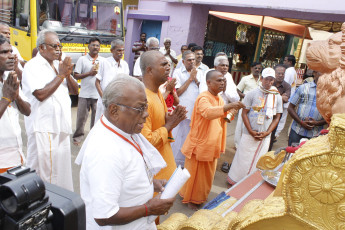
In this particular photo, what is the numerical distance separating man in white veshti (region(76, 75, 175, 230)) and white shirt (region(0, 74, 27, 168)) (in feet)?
3.57

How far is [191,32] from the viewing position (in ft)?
27.4

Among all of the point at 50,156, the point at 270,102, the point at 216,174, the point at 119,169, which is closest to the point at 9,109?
the point at 50,156

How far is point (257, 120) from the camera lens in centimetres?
361

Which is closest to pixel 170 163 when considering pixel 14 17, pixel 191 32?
pixel 14 17

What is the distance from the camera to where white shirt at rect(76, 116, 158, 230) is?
122cm

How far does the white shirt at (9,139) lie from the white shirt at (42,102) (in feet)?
0.89

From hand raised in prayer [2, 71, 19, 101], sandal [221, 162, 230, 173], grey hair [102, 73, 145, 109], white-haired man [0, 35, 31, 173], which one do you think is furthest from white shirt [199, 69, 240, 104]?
grey hair [102, 73, 145, 109]

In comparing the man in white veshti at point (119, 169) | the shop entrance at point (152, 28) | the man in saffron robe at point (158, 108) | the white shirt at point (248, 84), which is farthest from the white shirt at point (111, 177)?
the shop entrance at point (152, 28)

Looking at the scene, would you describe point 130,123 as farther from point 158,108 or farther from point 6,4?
point 6,4

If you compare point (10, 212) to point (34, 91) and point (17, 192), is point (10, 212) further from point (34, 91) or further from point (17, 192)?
point (34, 91)

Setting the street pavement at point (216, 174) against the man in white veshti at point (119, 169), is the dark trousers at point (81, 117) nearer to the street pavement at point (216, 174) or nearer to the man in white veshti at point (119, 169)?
the street pavement at point (216, 174)

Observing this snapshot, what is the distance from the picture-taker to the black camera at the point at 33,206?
0.64m

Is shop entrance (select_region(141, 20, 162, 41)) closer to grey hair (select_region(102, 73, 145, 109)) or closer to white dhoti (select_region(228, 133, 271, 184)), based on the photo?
white dhoti (select_region(228, 133, 271, 184))

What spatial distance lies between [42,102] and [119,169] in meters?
1.60
